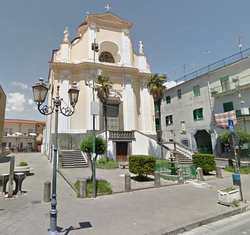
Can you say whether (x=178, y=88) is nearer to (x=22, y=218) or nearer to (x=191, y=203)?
(x=191, y=203)

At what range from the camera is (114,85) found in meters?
23.6

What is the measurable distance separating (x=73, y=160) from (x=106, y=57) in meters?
16.0

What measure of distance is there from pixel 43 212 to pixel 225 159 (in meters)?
20.1

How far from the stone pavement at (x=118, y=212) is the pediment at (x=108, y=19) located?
74.9ft

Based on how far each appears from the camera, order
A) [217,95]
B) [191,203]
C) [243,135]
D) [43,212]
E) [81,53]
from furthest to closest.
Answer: [81,53] < [217,95] < [243,135] < [191,203] < [43,212]

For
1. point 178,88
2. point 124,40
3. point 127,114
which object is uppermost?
point 124,40

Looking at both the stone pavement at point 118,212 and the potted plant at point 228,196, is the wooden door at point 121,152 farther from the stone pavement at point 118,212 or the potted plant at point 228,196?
the potted plant at point 228,196

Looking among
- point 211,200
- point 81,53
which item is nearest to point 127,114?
point 81,53

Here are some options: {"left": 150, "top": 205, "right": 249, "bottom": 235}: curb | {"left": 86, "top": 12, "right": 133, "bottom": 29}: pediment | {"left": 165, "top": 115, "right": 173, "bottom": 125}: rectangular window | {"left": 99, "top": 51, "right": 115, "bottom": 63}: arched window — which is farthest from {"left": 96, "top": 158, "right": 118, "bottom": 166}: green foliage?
{"left": 86, "top": 12, "right": 133, "bottom": 29}: pediment

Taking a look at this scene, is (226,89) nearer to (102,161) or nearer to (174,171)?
(174,171)

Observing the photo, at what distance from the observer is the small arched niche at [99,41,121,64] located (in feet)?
81.7

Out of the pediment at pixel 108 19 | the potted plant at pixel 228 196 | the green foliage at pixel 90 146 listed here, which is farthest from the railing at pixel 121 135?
the pediment at pixel 108 19

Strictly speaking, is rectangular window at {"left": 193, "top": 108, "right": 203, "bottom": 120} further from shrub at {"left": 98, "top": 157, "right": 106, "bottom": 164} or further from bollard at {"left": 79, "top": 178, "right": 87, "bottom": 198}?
bollard at {"left": 79, "top": 178, "right": 87, "bottom": 198}

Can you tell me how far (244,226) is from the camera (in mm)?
5043
